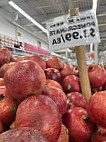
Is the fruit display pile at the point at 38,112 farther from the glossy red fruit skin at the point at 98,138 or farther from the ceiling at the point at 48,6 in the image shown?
the ceiling at the point at 48,6

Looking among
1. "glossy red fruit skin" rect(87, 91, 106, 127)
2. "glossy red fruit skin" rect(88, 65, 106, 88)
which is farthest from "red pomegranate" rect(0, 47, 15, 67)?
"glossy red fruit skin" rect(87, 91, 106, 127)

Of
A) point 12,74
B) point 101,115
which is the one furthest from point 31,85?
point 101,115

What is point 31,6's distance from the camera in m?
5.49

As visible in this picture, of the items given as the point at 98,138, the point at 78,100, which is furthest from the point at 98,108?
the point at 78,100

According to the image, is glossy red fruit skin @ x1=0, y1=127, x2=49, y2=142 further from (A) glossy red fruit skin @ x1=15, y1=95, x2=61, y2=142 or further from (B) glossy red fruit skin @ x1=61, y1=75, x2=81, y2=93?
(B) glossy red fruit skin @ x1=61, y1=75, x2=81, y2=93

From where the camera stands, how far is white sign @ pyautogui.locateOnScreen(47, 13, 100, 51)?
1.21m

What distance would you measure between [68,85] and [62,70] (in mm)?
340

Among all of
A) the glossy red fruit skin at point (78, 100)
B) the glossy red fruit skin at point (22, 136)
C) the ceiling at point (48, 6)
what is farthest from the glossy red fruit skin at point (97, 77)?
the ceiling at point (48, 6)

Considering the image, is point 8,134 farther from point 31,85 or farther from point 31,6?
point 31,6

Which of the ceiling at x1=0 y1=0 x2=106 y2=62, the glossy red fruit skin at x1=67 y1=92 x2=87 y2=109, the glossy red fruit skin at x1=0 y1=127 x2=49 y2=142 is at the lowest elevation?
the glossy red fruit skin at x1=67 y1=92 x2=87 y2=109

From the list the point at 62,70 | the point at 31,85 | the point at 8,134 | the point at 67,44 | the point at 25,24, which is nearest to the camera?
the point at 8,134

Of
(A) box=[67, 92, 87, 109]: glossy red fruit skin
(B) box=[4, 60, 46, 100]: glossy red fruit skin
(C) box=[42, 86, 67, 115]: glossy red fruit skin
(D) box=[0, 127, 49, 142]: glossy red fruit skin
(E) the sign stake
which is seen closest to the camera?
(D) box=[0, 127, 49, 142]: glossy red fruit skin

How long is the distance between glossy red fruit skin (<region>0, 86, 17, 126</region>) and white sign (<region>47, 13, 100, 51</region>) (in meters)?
0.69

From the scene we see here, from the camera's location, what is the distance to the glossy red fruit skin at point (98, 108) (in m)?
0.71
